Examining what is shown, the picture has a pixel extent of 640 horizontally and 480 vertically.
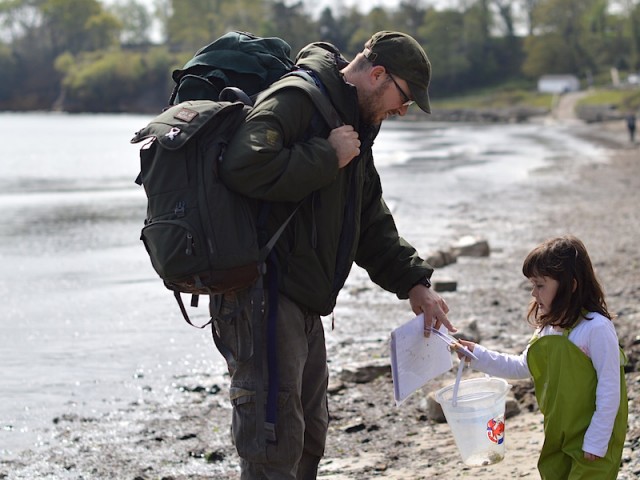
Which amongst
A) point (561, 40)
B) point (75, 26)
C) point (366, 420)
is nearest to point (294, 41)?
point (561, 40)

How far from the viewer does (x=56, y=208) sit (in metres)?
25.4

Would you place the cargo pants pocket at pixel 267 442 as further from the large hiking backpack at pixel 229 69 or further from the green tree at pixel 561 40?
the green tree at pixel 561 40

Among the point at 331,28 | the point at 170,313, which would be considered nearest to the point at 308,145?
Answer: the point at 170,313

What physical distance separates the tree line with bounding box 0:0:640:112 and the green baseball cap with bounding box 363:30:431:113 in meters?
108

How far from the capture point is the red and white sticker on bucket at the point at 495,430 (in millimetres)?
3758

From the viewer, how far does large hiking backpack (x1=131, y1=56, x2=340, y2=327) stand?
10.9 ft

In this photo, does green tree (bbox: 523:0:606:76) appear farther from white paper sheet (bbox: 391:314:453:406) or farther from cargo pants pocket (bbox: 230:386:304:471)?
cargo pants pocket (bbox: 230:386:304:471)

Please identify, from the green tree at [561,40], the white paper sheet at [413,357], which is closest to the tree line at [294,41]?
the green tree at [561,40]

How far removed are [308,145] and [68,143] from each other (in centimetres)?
6314

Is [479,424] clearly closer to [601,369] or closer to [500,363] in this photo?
[500,363]

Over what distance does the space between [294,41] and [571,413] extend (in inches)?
5163

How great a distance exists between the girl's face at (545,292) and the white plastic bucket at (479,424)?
0.37m

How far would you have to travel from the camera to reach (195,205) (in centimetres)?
332

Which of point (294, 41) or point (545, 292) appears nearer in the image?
point (545, 292)
